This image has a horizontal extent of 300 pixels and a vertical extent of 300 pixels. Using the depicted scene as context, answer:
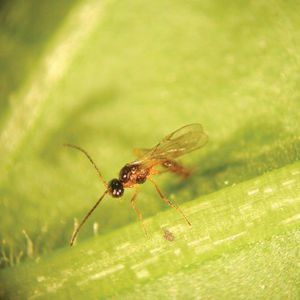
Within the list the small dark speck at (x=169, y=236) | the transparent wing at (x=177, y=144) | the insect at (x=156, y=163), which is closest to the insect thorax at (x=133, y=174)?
the insect at (x=156, y=163)

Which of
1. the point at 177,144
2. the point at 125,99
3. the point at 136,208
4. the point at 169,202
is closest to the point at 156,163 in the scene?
the point at 177,144

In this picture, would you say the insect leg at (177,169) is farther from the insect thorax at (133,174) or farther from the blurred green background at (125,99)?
the insect thorax at (133,174)

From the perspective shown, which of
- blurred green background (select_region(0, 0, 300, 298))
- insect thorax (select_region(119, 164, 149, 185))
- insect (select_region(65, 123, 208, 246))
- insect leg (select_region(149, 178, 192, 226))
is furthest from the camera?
insect thorax (select_region(119, 164, 149, 185))

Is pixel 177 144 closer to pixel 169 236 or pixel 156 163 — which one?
pixel 156 163

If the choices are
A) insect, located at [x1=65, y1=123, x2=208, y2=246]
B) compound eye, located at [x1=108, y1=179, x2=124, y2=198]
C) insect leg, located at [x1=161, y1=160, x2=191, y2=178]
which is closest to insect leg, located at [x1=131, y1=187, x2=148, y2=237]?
insect, located at [x1=65, y1=123, x2=208, y2=246]

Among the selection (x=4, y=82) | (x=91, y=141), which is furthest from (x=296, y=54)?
(x=4, y=82)

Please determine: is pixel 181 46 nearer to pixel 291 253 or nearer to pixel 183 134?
pixel 183 134

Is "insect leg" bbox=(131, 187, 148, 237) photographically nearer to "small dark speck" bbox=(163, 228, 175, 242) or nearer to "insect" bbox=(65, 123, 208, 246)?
"insect" bbox=(65, 123, 208, 246)

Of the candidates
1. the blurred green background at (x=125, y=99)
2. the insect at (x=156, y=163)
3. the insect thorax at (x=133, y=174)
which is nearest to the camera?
the blurred green background at (x=125, y=99)
